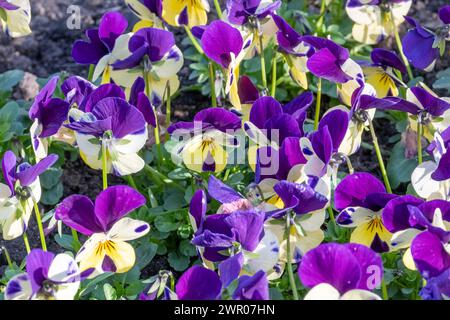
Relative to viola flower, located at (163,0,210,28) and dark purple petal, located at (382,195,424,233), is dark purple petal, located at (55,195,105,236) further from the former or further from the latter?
viola flower, located at (163,0,210,28)

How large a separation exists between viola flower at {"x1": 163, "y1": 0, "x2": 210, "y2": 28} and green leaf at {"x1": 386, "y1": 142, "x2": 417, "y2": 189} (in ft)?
2.26

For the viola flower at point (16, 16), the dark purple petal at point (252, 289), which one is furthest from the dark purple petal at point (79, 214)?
the viola flower at point (16, 16)

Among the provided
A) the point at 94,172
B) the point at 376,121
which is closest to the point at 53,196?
the point at 94,172

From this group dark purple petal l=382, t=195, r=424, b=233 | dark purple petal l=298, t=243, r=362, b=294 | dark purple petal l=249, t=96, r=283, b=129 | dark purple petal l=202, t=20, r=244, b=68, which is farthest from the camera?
dark purple petal l=202, t=20, r=244, b=68

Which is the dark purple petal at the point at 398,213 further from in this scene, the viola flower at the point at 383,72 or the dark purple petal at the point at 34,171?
the dark purple petal at the point at 34,171

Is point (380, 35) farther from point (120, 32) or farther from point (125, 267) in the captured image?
point (125, 267)

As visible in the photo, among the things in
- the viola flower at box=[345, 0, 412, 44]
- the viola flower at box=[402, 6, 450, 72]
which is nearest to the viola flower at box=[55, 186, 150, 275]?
the viola flower at box=[402, 6, 450, 72]

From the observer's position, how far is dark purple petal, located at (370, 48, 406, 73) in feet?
9.04

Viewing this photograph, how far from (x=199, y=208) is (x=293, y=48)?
0.67 metres

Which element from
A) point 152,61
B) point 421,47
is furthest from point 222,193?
point 421,47

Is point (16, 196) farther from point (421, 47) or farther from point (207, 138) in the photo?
point (421, 47)

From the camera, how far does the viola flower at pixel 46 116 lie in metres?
2.51

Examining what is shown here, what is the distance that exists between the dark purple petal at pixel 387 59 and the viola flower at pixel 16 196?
3.13ft
